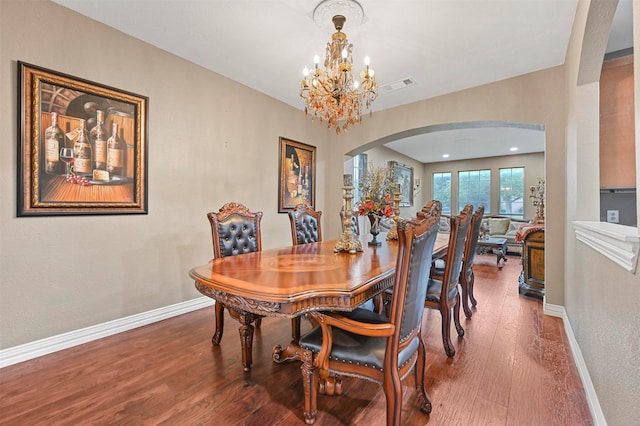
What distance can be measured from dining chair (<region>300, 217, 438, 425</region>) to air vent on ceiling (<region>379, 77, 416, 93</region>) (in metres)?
2.77

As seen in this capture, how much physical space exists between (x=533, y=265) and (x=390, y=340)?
3409 millimetres

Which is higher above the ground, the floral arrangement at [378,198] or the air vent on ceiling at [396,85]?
the air vent on ceiling at [396,85]

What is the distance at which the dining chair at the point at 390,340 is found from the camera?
1229 mm

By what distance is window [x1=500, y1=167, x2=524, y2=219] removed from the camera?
782 cm

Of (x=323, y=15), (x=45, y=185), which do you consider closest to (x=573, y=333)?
(x=323, y=15)

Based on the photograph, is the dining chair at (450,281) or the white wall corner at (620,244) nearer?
the white wall corner at (620,244)

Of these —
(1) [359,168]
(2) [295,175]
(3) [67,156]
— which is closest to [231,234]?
(3) [67,156]

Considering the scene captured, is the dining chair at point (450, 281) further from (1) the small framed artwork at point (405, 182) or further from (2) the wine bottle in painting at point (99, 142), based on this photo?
(1) the small framed artwork at point (405, 182)

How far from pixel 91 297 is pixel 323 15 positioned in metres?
3.14

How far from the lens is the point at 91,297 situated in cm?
247

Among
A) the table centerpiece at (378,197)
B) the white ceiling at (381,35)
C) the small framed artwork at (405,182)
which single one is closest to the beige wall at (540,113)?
the white ceiling at (381,35)

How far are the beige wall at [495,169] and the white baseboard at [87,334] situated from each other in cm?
831

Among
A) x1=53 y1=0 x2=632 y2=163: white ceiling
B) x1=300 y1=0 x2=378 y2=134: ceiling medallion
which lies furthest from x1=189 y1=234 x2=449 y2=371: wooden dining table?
x1=53 y1=0 x2=632 y2=163: white ceiling

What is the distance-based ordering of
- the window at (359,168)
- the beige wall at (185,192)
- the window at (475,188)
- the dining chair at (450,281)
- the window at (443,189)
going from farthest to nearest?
1. the window at (443,189)
2. the window at (475,188)
3. the window at (359,168)
4. the dining chair at (450,281)
5. the beige wall at (185,192)
